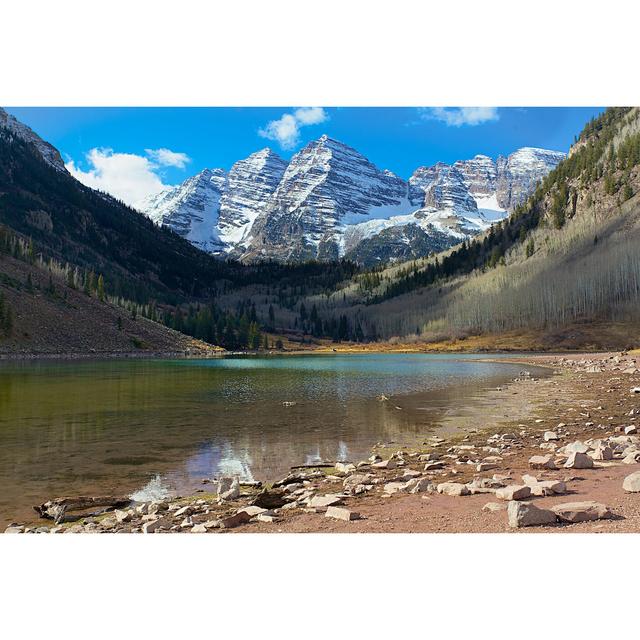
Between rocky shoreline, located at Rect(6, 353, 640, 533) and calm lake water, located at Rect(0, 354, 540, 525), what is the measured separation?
1.90 metres

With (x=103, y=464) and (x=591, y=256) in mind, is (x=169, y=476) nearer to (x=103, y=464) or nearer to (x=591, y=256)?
(x=103, y=464)

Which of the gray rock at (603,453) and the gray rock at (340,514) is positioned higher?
the gray rock at (603,453)

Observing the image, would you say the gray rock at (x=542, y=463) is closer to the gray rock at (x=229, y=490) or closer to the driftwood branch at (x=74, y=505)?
the gray rock at (x=229, y=490)

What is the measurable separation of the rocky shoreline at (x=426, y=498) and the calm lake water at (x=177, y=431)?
6.24 feet

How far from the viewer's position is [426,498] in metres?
11.3

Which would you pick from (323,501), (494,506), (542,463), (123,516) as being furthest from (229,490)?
(542,463)

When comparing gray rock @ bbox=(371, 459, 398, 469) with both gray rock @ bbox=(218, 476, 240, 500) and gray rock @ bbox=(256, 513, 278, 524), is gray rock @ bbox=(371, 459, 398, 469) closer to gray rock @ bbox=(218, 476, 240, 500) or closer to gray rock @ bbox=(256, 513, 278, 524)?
gray rock @ bbox=(218, 476, 240, 500)

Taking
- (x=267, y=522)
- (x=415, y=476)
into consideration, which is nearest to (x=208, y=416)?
(x=415, y=476)

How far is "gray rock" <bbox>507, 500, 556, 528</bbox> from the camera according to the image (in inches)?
332

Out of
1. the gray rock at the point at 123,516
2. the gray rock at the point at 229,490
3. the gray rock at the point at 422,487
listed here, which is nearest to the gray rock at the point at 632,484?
the gray rock at the point at 422,487

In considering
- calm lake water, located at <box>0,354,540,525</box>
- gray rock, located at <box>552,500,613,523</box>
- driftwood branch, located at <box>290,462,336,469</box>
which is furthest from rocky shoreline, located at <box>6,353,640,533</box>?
calm lake water, located at <box>0,354,540,525</box>

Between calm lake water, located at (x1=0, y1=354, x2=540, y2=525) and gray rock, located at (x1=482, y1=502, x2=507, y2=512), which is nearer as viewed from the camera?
gray rock, located at (x1=482, y1=502, x2=507, y2=512)

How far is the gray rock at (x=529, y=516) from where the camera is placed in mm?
8438
